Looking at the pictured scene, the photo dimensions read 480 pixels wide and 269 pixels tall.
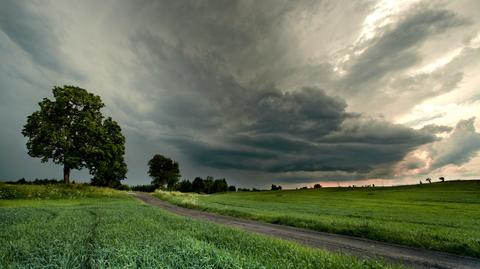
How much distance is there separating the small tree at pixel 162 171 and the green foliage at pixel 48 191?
2527 inches

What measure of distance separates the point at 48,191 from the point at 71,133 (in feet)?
41.1

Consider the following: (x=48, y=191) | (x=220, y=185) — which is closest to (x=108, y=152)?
(x=48, y=191)

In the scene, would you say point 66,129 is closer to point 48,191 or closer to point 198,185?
point 48,191

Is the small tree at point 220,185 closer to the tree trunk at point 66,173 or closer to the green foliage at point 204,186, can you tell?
the green foliage at point 204,186

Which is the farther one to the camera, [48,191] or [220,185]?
[220,185]

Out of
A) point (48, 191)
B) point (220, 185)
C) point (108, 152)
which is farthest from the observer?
point (220, 185)

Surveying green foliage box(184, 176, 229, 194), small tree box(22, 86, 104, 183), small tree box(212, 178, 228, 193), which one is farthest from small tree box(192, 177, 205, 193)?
small tree box(22, 86, 104, 183)

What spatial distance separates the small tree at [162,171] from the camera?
4847 inches

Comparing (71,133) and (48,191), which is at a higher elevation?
(71,133)

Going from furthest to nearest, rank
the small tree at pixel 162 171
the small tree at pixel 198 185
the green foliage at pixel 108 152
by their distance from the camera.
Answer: the small tree at pixel 198 185, the small tree at pixel 162 171, the green foliage at pixel 108 152


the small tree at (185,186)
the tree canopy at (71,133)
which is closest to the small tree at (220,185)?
the small tree at (185,186)

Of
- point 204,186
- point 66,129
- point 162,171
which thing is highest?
point 66,129

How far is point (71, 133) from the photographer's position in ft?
184

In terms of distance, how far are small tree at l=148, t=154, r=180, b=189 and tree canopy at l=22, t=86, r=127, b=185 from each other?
59.4 meters
